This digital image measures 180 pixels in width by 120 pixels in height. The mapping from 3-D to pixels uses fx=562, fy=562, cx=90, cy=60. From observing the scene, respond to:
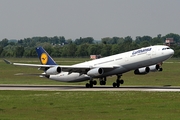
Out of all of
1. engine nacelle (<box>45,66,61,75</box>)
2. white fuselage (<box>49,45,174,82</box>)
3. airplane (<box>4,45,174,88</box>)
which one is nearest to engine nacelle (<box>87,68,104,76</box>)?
airplane (<box>4,45,174,88</box>)

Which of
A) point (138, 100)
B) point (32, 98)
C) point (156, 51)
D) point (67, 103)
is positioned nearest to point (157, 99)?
point (138, 100)

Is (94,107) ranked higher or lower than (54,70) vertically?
lower

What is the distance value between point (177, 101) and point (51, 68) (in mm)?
24615

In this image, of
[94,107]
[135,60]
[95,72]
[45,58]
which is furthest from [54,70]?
[94,107]

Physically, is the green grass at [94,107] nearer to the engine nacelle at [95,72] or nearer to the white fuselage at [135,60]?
the white fuselage at [135,60]

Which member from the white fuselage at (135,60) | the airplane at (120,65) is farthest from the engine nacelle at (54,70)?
the white fuselage at (135,60)

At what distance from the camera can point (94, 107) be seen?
41469mm

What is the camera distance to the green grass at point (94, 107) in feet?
118

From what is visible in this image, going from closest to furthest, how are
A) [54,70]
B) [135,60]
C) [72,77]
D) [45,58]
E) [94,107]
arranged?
[94,107] → [54,70] → [135,60] → [72,77] → [45,58]

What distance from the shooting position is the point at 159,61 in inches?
Answer: 2665

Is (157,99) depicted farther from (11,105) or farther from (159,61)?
(159,61)

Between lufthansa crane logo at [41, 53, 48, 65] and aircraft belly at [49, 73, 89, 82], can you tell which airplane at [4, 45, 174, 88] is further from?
lufthansa crane logo at [41, 53, 48, 65]

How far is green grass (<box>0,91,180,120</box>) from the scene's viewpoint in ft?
118

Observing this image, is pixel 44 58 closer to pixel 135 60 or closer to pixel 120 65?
pixel 120 65
